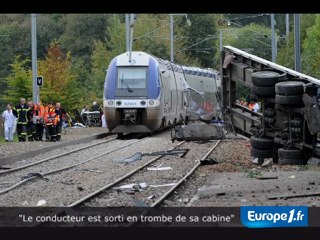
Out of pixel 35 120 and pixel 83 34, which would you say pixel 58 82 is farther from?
pixel 35 120

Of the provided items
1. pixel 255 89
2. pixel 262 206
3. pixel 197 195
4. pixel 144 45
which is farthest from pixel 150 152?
pixel 144 45

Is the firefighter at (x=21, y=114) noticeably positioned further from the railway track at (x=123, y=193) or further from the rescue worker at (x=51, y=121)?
the railway track at (x=123, y=193)

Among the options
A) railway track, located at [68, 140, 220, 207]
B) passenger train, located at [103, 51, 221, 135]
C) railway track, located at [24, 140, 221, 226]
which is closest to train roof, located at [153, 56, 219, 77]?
passenger train, located at [103, 51, 221, 135]

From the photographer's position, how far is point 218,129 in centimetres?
2869

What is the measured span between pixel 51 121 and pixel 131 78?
12.3 feet

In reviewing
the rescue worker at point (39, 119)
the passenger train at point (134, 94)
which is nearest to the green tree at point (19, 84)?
the rescue worker at point (39, 119)

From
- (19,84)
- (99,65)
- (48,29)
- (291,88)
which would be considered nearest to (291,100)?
(291,88)

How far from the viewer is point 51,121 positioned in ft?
92.5

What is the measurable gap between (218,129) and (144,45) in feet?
70.7

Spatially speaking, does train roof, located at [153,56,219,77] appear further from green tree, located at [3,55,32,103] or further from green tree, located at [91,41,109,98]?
green tree, located at [3,55,32,103]

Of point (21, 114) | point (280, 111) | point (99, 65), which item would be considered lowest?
point (21, 114)

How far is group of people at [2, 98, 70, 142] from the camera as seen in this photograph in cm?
2786
